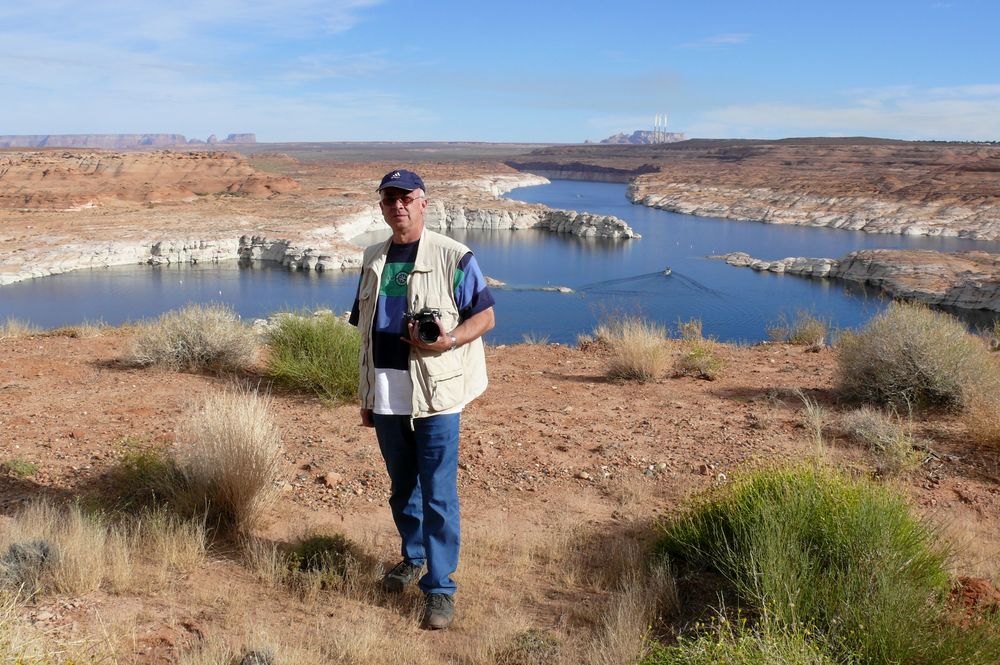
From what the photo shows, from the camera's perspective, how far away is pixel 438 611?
2.72m

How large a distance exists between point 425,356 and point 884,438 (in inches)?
131

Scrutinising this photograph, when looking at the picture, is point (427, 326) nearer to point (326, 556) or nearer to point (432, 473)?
point (432, 473)

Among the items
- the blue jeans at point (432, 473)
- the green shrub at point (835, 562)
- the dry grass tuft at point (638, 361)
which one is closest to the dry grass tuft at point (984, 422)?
the green shrub at point (835, 562)

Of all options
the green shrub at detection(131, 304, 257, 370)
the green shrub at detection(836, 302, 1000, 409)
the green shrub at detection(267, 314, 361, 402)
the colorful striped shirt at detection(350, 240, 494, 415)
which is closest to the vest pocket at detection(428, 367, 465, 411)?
the colorful striped shirt at detection(350, 240, 494, 415)

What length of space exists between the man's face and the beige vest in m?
0.05

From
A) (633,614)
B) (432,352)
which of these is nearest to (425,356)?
(432,352)

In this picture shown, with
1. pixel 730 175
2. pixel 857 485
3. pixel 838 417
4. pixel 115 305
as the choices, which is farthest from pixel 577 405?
pixel 730 175

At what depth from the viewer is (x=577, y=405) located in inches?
233

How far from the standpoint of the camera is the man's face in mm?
2670

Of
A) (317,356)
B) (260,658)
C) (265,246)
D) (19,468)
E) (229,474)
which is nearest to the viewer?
(260,658)

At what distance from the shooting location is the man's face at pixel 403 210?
2.67m

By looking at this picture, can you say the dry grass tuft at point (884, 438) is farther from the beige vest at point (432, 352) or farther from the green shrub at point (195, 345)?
the green shrub at point (195, 345)

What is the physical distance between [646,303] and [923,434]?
23.1 m

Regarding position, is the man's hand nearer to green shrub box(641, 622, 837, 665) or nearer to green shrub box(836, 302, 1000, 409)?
green shrub box(641, 622, 837, 665)
